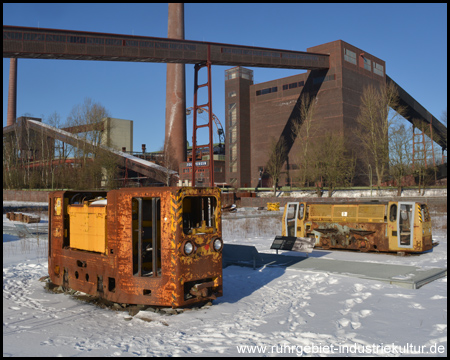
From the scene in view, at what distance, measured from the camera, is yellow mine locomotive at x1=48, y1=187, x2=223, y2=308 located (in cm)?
658

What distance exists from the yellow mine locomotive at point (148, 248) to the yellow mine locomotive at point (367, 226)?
678 cm

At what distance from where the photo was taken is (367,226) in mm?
13781

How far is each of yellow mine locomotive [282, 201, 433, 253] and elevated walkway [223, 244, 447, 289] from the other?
187 cm

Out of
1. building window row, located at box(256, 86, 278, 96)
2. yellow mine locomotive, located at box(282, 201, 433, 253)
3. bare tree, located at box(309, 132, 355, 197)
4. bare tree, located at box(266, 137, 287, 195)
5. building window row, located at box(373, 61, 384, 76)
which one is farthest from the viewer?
building window row, located at box(256, 86, 278, 96)

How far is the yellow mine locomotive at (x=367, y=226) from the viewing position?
13.2 metres

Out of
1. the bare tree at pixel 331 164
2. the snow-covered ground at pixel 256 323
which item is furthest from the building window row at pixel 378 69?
the snow-covered ground at pixel 256 323

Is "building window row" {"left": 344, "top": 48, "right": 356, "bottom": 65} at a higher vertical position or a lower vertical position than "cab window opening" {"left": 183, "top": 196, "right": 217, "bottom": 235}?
higher

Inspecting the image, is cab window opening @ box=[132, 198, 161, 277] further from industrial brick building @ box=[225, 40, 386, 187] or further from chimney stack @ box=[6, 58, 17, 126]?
chimney stack @ box=[6, 58, 17, 126]

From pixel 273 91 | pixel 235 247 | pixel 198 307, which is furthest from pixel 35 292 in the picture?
pixel 273 91

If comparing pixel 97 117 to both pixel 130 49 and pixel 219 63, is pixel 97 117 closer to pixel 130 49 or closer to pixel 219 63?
pixel 130 49

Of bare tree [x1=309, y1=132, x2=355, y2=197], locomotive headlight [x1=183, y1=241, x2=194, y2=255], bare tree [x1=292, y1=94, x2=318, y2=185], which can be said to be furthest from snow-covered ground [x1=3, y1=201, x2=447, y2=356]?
bare tree [x1=292, y1=94, x2=318, y2=185]

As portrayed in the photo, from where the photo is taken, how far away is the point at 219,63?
4822cm

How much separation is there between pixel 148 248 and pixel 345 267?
5.75 metres

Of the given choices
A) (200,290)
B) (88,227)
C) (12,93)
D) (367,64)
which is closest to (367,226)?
(200,290)
